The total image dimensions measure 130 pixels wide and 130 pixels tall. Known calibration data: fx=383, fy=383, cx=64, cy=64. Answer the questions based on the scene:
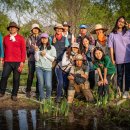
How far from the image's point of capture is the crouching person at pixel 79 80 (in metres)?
8.97

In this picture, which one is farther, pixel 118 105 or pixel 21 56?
pixel 21 56

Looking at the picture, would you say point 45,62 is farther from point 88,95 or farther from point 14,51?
point 88,95

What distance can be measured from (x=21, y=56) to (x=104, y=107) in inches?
93.6

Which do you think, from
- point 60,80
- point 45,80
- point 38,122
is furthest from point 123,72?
point 38,122

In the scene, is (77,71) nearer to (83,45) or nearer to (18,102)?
(83,45)

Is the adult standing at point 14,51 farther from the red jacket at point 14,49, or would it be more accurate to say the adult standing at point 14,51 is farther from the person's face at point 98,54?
the person's face at point 98,54

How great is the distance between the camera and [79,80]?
8.99m

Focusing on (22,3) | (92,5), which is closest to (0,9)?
(22,3)

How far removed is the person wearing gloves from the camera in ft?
29.4

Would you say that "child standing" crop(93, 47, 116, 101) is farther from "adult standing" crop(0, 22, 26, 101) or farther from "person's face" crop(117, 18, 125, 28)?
"adult standing" crop(0, 22, 26, 101)

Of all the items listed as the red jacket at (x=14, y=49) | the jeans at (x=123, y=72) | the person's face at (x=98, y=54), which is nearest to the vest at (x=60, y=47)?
the red jacket at (x=14, y=49)

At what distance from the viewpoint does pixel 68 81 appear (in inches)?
369

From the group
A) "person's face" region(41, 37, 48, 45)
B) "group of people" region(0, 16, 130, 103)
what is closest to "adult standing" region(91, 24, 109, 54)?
"group of people" region(0, 16, 130, 103)

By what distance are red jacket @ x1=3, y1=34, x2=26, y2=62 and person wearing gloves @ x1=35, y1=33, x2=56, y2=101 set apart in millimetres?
380
